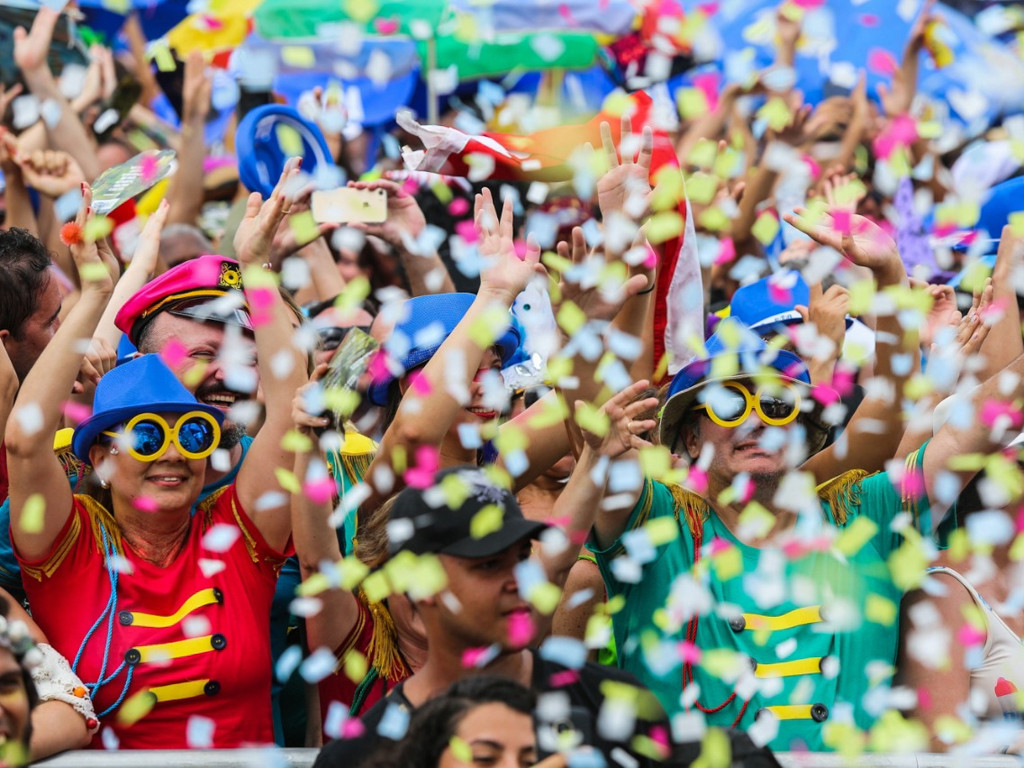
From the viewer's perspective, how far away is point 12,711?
3.05 metres

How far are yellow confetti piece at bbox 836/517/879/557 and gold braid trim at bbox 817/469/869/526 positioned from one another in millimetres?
31

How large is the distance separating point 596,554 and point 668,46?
4.57m

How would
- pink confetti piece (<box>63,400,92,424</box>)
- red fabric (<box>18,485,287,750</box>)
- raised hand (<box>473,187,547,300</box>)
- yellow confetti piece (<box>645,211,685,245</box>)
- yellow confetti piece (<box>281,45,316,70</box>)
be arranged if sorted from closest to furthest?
red fabric (<box>18,485,287,750</box>), raised hand (<box>473,187,547,300</box>), pink confetti piece (<box>63,400,92,424</box>), yellow confetti piece (<box>645,211,685,245</box>), yellow confetti piece (<box>281,45,316,70</box>)

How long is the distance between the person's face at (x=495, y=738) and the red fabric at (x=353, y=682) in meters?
0.69

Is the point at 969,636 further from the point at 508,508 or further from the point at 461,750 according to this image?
the point at 461,750

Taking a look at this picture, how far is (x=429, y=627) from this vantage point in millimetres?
3412

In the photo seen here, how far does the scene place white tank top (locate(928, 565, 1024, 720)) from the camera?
3.96m

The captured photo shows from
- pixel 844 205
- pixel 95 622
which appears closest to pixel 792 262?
pixel 844 205

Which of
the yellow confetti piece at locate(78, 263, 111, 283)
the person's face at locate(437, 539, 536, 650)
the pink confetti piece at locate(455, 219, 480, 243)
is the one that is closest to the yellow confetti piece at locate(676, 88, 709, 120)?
the pink confetti piece at locate(455, 219, 480, 243)

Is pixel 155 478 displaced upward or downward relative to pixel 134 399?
downward

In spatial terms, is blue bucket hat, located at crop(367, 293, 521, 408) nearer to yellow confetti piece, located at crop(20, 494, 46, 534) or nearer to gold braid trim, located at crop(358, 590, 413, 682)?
gold braid trim, located at crop(358, 590, 413, 682)

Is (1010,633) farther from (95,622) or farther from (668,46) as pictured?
(668,46)

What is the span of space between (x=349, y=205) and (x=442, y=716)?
2.46 m

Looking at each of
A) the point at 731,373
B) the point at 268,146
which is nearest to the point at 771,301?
the point at 731,373
